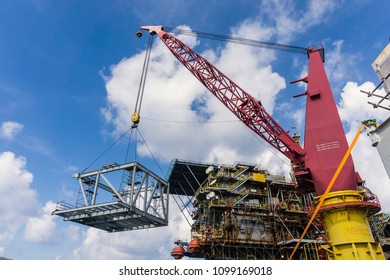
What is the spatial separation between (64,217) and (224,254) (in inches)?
1104

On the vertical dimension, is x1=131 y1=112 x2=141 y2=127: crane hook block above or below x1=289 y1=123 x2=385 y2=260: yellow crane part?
above

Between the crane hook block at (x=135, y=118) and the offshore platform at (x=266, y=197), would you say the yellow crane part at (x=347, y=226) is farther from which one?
the crane hook block at (x=135, y=118)

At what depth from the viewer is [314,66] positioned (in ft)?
115

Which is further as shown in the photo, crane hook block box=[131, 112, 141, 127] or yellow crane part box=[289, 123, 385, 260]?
crane hook block box=[131, 112, 141, 127]

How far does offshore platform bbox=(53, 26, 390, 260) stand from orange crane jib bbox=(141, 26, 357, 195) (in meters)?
0.10

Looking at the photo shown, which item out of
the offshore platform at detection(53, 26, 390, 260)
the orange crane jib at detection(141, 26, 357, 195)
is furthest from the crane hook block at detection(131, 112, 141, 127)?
the orange crane jib at detection(141, 26, 357, 195)

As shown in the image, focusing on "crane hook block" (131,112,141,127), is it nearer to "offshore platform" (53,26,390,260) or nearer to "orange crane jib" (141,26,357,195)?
"offshore platform" (53,26,390,260)

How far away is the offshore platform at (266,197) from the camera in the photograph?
2459 centimetres

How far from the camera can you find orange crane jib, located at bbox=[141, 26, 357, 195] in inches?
1179

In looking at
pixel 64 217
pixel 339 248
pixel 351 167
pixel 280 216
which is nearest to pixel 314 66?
pixel 351 167

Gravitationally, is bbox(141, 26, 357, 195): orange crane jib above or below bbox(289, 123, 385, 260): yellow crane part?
above

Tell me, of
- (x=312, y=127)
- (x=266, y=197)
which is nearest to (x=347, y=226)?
(x=312, y=127)

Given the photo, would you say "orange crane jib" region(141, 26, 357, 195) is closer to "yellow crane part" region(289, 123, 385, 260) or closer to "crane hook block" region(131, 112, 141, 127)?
"yellow crane part" region(289, 123, 385, 260)

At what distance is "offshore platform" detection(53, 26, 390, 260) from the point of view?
80.7 feet
